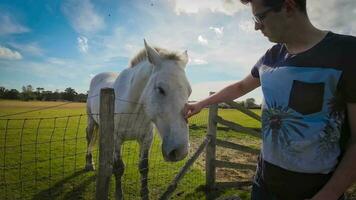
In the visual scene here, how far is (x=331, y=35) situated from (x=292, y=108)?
1.32 feet

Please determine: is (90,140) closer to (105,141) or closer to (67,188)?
(67,188)

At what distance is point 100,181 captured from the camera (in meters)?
3.16

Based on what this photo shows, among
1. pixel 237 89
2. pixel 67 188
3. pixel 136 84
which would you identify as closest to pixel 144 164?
pixel 136 84

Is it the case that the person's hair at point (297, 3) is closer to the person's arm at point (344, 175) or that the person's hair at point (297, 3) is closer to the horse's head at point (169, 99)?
the person's arm at point (344, 175)

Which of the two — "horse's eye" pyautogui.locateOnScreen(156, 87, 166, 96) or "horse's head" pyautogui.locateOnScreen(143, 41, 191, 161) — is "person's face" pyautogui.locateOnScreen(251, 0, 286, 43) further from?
"horse's eye" pyautogui.locateOnScreen(156, 87, 166, 96)

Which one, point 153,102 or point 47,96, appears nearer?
point 153,102

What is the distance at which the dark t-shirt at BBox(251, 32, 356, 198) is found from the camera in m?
1.37

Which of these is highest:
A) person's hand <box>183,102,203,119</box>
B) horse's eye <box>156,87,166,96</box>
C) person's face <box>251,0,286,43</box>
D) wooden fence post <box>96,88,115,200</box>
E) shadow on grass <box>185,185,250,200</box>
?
person's face <box>251,0,286,43</box>

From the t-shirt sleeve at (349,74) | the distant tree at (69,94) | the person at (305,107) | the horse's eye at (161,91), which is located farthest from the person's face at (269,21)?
the distant tree at (69,94)

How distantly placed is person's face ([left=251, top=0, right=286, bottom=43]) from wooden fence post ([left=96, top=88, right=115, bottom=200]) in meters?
1.95

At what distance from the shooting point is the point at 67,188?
6.69 meters

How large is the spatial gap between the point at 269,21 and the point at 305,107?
1.61ft

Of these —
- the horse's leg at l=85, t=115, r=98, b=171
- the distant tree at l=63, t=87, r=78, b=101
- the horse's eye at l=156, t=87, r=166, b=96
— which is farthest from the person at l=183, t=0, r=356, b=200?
the distant tree at l=63, t=87, r=78, b=101

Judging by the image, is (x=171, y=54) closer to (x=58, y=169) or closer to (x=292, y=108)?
(x=292, y=108)
